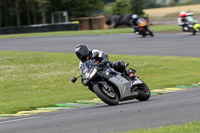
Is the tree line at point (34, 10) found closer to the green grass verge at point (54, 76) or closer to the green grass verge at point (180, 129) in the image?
the green grass verge at point (54, 76)

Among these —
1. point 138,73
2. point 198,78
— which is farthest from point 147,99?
point 138,73

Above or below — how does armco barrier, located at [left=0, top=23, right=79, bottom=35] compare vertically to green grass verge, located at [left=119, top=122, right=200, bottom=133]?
below

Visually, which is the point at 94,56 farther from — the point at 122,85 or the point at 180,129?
the point at 180,129

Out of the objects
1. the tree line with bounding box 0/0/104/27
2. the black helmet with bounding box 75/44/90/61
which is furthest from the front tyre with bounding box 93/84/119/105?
the tree line with bounding box 0/0/104/27

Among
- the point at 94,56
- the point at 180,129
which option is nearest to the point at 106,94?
the point at 94,56

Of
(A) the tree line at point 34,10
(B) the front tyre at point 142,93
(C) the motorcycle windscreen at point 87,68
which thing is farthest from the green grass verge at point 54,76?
(A) the tree line at point 34,10

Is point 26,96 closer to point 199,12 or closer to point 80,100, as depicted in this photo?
point 80,100

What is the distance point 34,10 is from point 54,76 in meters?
50.2

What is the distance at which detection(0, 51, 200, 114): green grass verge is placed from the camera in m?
12.8

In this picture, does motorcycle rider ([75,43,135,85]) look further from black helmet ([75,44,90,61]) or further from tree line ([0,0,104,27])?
tree line ([0,0,104,27])

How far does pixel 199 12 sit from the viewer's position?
6775cm

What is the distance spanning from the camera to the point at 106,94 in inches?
378

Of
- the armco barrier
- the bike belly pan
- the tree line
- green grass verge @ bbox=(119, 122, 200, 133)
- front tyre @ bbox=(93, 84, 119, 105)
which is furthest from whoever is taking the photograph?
the tree line

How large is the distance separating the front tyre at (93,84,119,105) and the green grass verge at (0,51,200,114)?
2142 millimetres
